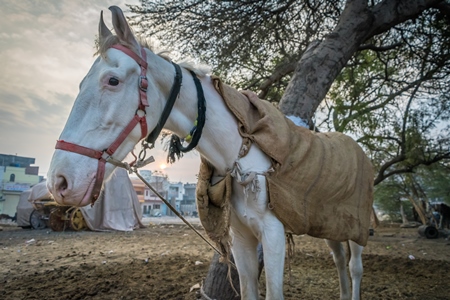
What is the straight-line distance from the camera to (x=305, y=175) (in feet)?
5.79

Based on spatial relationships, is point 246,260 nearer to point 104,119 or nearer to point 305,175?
point 305,175

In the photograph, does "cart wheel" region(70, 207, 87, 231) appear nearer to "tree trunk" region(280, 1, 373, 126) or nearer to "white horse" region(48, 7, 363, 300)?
"tree trunk" region(280, 1, 373, 126)

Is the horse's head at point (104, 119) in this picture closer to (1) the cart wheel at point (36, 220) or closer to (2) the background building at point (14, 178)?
(1) the cart wheel at point (36, 220)

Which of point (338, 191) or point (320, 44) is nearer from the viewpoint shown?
point (338, 191)

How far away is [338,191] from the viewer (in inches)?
76.8

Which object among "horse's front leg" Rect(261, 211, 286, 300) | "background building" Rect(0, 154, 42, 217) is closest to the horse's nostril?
"horse's front leg" Rect(261, 211, 286, 300)

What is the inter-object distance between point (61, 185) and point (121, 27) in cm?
79

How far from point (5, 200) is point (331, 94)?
3831 cm

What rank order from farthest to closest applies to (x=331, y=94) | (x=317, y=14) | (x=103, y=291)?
(x=331, y=94), (x=317, y=14), (x=103, y=291)

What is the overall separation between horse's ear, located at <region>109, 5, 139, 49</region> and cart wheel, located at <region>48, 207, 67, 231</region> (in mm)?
11490

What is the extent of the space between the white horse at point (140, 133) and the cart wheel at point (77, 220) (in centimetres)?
1126

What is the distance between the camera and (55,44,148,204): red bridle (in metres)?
1.30

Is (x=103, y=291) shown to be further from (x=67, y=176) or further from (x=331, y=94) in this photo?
(x=331, y=94)

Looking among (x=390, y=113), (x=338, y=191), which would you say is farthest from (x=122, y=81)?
(x=390, y=113)
